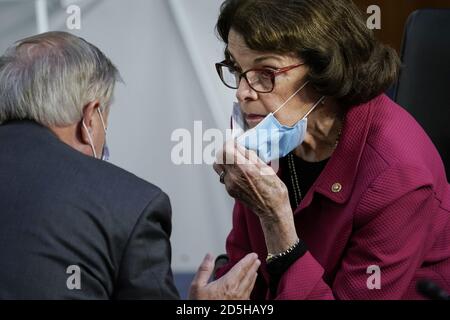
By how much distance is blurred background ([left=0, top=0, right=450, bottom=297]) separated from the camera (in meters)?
3.21

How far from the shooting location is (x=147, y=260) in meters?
1.74

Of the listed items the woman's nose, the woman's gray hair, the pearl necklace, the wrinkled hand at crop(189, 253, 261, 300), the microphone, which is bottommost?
the wrinkled hand at crop(189, 253, 261, 300)

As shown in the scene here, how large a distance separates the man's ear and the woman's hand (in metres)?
0.41

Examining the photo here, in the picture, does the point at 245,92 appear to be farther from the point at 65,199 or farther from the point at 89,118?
the point at 65,199

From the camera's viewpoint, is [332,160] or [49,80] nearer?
[49,80]

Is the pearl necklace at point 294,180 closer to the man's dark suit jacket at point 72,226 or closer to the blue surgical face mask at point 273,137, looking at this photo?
the blue surgical face mask at point 273,137

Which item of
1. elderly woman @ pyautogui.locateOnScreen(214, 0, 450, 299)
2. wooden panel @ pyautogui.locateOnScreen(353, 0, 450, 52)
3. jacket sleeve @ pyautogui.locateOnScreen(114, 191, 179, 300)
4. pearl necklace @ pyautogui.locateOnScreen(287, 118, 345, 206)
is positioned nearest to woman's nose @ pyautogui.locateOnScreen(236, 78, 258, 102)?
elderly woman @ pyautogui.locateOnScreen(214, 0, 450, 299)

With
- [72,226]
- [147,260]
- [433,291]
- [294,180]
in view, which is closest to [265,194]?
[294,180]

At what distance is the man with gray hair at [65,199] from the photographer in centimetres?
168

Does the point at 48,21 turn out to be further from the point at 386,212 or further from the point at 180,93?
the point at 386,212

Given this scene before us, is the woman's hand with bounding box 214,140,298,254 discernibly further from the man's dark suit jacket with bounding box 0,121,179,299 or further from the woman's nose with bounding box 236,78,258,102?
the man's dark suit jacket with bounding box 0,121,179,299

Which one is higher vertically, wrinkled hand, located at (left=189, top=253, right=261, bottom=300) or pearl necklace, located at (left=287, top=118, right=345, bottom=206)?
pearl necklace, located at (left=287, top=118, right=345, bottom=206)

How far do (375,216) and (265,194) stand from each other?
0.87 ft

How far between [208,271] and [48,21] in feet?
5.12
